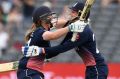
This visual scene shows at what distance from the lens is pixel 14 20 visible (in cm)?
1961

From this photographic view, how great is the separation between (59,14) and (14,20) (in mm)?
1209

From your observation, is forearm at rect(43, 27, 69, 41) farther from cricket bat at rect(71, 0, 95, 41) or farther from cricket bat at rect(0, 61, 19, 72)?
cricket bat at rect(0, 61, 19, 72)

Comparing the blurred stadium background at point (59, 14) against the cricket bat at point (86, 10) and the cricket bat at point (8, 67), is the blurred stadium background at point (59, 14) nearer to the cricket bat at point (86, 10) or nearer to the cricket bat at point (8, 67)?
the cricket bat at point (8, 67)

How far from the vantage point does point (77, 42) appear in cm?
1253

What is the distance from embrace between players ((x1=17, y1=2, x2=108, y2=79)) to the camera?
1209 cm

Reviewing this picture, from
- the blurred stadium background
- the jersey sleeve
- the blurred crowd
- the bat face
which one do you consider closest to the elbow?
the jersey sleeve

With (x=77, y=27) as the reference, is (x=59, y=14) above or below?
below

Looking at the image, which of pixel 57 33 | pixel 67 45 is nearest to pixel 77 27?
pixel 57 33

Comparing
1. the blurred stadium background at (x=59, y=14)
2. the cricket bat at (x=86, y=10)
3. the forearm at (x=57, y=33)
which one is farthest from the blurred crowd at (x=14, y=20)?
the forearm at (x=57, y=33)

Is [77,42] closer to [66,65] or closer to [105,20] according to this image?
[66,65]

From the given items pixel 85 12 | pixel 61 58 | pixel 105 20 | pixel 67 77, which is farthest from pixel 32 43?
pixel 105 20

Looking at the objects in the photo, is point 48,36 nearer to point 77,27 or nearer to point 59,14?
point 77,27

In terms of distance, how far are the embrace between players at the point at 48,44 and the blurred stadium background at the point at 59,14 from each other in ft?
18.4

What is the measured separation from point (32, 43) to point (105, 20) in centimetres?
763
